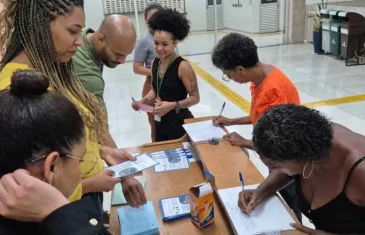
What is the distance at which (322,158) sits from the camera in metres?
1.33

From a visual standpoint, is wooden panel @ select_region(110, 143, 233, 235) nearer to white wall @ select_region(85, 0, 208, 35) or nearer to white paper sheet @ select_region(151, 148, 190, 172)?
white paper sheet @ select_region(151, 148, 190, 172)

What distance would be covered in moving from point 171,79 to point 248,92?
3365mm

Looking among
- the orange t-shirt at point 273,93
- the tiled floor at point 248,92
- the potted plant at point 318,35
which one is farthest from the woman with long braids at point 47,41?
the potted plant at point 318,35

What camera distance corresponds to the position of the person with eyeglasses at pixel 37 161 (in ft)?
2.43

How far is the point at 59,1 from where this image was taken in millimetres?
1252

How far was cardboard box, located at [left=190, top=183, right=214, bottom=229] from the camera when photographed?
1390mm

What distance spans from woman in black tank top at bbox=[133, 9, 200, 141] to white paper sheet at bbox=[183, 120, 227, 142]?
0.23 metres

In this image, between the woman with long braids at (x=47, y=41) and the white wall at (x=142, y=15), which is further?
the white wall at (x=142, y=15)

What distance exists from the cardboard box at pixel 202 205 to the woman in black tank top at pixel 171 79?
1121mm

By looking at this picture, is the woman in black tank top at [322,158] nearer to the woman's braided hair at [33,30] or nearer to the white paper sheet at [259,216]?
the white paper sheet at [259,216]

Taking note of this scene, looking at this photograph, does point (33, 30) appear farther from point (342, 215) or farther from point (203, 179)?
point (342, 215)

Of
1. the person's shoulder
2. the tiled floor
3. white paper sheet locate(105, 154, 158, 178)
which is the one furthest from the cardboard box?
the tiled floor

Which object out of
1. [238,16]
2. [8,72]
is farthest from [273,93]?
[238,16]

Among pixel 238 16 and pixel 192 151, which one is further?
pixel 238 16
